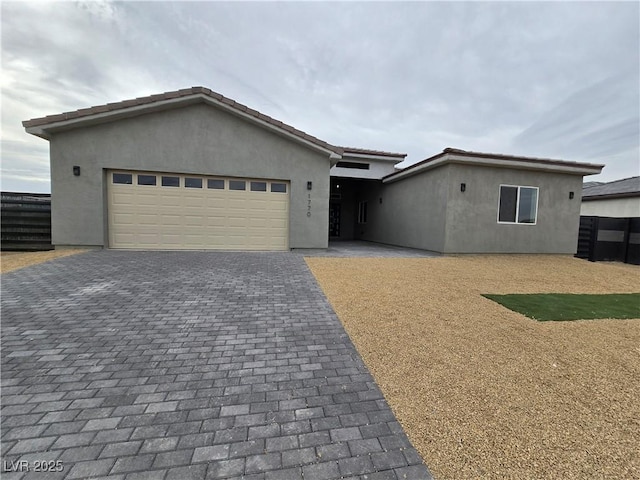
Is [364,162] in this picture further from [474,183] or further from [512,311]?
[512,311]

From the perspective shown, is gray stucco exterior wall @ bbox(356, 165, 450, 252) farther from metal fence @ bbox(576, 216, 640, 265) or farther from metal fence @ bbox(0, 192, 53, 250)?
metal fence @ bbox(0, 192, 53, 250)

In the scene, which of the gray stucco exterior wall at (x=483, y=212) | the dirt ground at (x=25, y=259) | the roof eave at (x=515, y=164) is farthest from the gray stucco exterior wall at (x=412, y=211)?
the dirt ground at (x=25, y=259)

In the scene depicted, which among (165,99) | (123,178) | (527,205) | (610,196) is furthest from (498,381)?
(610,196)

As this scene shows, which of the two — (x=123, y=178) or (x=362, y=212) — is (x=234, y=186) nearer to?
(x=123, y=178)

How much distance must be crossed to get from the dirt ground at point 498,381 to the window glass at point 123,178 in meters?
8.04

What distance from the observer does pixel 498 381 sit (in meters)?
2.46

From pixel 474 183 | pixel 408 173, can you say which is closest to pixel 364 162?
pixel 408 173

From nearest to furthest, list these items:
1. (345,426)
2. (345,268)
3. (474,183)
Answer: (345,426)
(345,268)
(474,183)

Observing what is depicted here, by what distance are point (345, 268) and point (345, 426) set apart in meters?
5.51

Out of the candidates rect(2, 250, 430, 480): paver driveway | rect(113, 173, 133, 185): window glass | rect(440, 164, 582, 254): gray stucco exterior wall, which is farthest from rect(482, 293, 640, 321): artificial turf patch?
rect(113, 173, 133, 185): window glass

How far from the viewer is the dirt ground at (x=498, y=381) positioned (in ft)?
5.42

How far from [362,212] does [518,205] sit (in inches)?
339

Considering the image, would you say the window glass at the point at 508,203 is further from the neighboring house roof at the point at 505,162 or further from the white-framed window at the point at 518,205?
the neighboring house roof at the point at 505,162

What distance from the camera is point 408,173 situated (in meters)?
12.2
